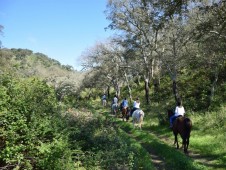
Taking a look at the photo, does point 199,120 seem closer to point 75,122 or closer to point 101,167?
point 75,122

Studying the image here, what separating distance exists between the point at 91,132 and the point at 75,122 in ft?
8.58

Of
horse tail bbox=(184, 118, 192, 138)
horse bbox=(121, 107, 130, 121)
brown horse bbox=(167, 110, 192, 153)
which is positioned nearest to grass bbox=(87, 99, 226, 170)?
brown horse bbox=(167, 110, 192, 153)

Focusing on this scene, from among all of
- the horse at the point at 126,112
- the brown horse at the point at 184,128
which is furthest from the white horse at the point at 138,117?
the brown horse at the point at 184,128

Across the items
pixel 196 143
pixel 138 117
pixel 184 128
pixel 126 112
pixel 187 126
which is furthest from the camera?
pixel 126 112

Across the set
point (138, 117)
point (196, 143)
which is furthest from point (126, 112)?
point (196, 143)

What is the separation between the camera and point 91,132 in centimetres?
1561

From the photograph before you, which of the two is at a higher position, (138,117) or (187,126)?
(138,117)

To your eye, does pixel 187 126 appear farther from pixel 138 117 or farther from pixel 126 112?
pixel 126 112

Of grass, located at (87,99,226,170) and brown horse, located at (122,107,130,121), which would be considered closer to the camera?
grass, located at (87,99,226,170)

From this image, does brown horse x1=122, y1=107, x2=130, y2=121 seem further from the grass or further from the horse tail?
the horse tail

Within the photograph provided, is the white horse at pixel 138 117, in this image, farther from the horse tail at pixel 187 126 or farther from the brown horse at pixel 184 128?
the horse tail at pixel 187 126

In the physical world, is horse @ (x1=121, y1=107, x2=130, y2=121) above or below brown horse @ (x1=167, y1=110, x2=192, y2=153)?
above

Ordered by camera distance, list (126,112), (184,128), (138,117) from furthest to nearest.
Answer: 1. (126,112)
2. (138,117)
3. (184,128)

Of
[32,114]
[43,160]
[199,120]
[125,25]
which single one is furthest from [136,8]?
[43,160]
